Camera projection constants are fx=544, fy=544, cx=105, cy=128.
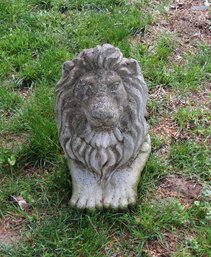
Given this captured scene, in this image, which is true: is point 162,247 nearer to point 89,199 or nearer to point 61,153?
point 89,199

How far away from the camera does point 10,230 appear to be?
3740 millimetres

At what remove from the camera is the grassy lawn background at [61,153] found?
11.8 ft

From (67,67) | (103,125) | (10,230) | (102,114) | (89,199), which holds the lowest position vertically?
(10,230)

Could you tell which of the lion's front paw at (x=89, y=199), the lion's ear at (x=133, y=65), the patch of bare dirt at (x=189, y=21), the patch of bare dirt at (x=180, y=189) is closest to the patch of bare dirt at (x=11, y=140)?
the lion's front paw at (x=89, y=199)

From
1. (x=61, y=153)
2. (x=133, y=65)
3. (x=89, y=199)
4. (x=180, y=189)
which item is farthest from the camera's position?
(x=61, y=153)

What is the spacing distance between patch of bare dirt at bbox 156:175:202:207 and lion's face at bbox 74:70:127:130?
31.4 inches

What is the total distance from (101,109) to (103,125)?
138 millimetres

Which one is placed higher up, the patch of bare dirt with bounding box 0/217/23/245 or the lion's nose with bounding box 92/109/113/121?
the lion's nose with bounding box 92/109/113/121

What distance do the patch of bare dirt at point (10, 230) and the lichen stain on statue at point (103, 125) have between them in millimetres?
436

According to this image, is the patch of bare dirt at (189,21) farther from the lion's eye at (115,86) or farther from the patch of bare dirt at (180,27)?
the lion's eye at (115,86)

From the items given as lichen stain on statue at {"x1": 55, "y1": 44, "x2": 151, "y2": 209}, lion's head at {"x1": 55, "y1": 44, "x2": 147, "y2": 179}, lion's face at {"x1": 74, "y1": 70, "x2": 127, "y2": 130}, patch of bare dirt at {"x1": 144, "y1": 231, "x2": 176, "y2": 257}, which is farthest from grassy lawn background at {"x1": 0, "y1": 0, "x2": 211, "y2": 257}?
lion's face at {"x1": 74, "y1": 70, "x2": 127, "y2": 130}

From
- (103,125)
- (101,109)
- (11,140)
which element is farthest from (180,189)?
(11,140)

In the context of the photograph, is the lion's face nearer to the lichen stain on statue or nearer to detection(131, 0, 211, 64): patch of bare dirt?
the lichen stain on statue

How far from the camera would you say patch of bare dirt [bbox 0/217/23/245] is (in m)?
3.65
